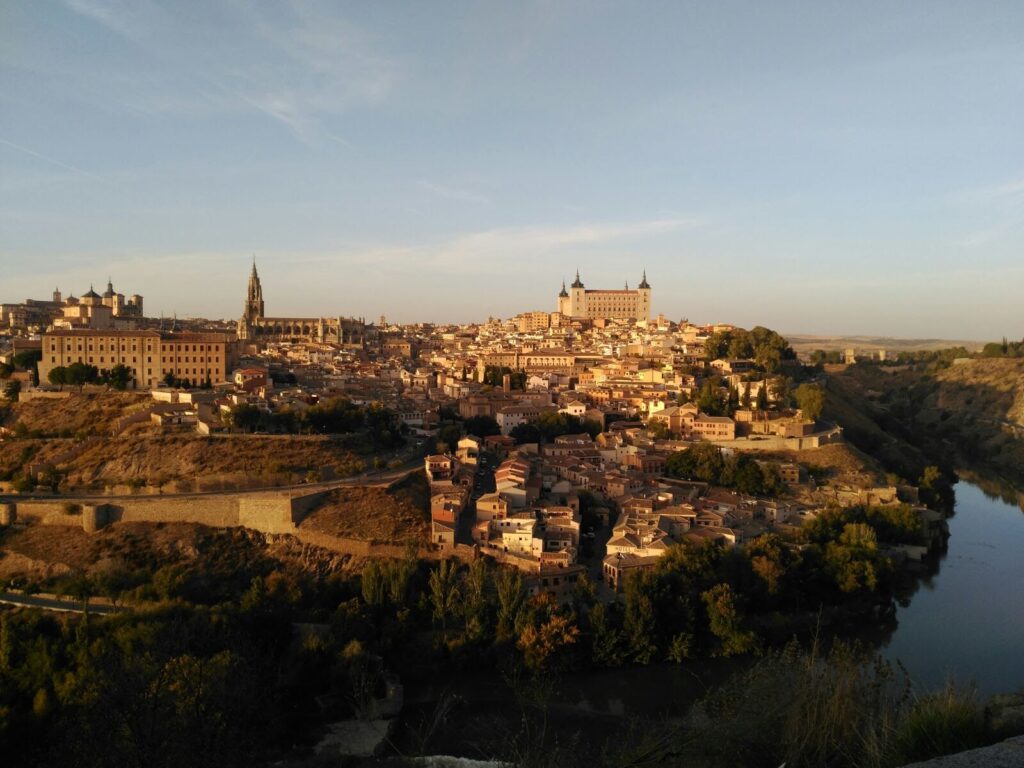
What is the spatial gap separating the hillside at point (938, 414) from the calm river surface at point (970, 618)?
13.2 feet

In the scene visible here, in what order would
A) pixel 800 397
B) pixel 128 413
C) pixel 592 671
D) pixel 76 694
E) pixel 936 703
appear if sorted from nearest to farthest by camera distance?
1. pixel 936 703
2. pixel 76 694
3. pixel 592 671
4. pixel 128 413
5. pixel 800 397

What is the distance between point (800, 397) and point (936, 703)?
1763 centimetres

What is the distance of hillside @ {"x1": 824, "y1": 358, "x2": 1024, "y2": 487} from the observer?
21391 mm

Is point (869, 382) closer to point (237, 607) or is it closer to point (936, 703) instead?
point (237, 607)

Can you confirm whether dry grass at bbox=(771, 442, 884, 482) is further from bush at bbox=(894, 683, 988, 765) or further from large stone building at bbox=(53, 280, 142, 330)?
large stone building at bbox=(53, 280, 142, 330)

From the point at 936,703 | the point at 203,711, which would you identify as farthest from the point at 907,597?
the point at 203,711

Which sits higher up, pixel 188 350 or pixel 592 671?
pixel 188 350

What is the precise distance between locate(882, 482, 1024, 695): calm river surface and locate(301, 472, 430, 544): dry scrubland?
6.82 m

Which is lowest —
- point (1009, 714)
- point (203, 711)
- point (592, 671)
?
point (592, 671)

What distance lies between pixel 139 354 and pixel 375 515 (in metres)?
11.3

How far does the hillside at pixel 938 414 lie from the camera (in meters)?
21.4

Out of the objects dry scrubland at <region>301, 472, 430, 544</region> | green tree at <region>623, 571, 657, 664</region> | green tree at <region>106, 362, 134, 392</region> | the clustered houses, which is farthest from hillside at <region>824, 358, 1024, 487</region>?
green tree at <region>106, 362, 134, 392</region>

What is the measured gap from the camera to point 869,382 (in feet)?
125

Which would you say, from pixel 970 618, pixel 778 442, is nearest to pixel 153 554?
pixel 970 618
